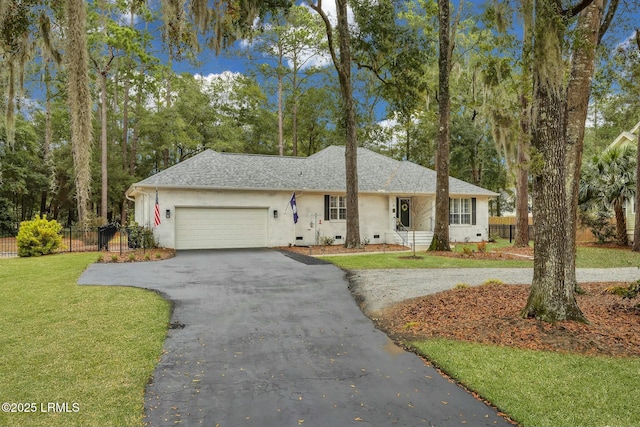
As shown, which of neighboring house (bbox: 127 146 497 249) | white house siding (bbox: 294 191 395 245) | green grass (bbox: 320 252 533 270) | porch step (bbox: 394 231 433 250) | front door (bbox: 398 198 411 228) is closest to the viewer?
green grass (bbox: 320 252 533 270)

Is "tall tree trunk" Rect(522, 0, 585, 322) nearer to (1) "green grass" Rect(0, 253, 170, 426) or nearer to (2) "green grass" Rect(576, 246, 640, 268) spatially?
(1) "green grass" Rect(0, 253, 170, 426)

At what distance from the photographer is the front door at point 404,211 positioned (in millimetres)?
20859

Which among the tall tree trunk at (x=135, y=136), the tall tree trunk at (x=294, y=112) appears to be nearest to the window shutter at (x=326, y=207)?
the tall tree trunk at (x=294, y=112)

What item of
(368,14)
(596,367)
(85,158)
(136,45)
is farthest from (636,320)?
(136,45)

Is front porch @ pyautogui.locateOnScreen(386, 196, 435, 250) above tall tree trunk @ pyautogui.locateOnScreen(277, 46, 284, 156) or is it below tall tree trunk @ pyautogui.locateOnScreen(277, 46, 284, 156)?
below

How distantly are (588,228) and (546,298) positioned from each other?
1827 cm

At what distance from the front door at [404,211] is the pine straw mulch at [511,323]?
513 inches

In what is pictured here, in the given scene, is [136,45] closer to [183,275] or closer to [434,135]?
[183,275]

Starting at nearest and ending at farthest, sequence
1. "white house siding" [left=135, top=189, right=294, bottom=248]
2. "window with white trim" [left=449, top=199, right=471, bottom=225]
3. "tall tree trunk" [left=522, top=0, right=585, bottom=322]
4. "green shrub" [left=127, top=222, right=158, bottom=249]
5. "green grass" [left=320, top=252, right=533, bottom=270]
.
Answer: "tall tree trunk" [left=522, top=0, right=585, bottom=322] → "green grass" [left=320, top=252, right=533, bottom=270] → "green shrub" [left=127, top=222, right=158, bottom=249] → "white house siding" [left=135, top=189, right=294, bottom=248] → "window with white trim" [left=449, top=199, right=471, bottom=225]

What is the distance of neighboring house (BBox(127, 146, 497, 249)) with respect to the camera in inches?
651

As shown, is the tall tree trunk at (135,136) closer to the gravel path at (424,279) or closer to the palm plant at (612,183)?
the gravel path at (424,279)

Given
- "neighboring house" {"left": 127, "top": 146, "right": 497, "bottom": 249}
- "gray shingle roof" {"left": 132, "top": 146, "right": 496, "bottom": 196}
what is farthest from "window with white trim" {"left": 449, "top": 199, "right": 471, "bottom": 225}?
"gray shingle roof" {"left": 132, "top": 146, "right": 496, "bottom": 196}

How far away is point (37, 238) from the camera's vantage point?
559 inches

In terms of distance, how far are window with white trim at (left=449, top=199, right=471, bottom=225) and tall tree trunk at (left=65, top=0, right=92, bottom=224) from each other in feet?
64.3
